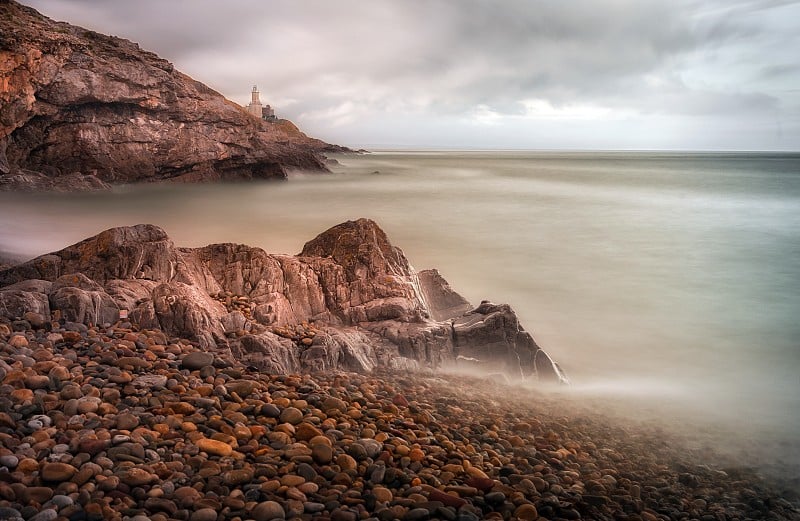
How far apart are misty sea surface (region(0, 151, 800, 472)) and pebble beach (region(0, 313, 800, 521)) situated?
5.03 ft

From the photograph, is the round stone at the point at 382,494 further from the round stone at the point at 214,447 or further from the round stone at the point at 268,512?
the round stone at the point at 214,447

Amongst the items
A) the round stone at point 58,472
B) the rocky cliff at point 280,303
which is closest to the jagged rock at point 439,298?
the rocky cliff at point 280,303

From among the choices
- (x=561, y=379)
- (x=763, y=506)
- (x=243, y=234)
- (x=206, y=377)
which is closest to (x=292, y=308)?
(x=206, y=377)

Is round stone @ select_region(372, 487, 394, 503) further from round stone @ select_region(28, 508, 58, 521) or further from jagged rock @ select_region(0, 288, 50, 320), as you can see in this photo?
jagged rock @ select_region(0, 288, 50, 320)

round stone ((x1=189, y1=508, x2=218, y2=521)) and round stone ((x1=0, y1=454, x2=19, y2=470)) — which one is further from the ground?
round stone ((x1=0, y1=454, x2=19, y2=470))

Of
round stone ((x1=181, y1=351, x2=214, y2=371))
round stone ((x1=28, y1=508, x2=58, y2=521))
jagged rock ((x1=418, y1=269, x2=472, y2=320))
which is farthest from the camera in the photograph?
jagged rock ((x1=418, y1=269, x2=472, y2=320))

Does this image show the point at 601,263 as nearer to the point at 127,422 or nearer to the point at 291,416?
the point at 291,416

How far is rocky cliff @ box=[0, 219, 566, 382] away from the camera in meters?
5.06

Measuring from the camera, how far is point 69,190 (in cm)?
2184

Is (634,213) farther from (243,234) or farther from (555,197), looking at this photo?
(243,234)

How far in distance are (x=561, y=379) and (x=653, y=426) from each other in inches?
47.6

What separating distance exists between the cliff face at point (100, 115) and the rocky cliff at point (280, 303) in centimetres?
1826

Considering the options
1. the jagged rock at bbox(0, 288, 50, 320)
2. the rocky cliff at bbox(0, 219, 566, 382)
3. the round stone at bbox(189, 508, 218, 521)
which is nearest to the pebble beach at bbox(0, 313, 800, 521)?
the round stone at bbox(189, 508, 218, 521)

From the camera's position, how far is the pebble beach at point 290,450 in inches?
115
